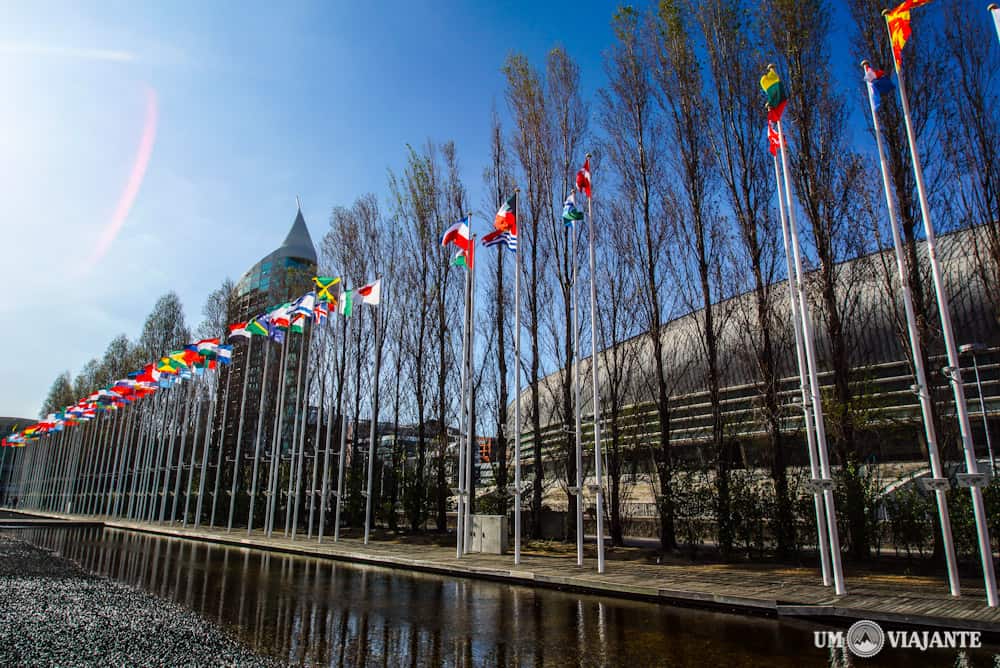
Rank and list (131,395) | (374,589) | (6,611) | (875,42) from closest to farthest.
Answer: (6,611)
(374,589)
(875,42)
(131,395)

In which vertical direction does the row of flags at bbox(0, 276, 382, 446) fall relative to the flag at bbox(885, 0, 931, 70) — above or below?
below

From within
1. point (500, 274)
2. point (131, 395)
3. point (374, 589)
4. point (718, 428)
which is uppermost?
point (500, 274)

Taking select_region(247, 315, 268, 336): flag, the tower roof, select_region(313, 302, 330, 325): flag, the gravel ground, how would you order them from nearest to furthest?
1. the gravel ground
2. select_region(313, 302, 330, 325): flag
3. select_region(247, 315, 268, 336): flag
4. the tower roof

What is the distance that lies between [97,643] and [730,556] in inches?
553

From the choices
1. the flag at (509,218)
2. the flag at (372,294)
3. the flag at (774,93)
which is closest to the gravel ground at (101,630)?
the flag at (372,294)

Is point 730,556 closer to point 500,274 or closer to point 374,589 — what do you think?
point 374,589

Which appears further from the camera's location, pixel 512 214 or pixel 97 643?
pixel 512 214

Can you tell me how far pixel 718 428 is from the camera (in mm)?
16859

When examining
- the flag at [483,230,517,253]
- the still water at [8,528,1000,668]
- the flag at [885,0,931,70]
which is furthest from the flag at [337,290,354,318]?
the flag at [885,0,931,70]

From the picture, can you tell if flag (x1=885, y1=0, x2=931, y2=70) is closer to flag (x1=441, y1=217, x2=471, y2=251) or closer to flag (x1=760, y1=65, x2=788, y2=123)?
flag (x1=760, y1=65, x2=788, y2=123)

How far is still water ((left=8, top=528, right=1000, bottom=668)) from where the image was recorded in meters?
6.49

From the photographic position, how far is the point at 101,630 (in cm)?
741

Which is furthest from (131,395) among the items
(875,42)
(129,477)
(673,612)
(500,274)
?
(875,42)

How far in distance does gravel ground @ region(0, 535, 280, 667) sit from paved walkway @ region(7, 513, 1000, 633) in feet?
22.2
